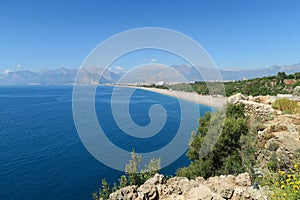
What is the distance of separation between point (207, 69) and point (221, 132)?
13.8ft

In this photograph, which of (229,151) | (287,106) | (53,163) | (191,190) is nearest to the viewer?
(191,190)

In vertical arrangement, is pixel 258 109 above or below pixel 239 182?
above

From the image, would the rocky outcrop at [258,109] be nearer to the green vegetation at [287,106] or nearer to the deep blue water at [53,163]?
the green vegetation at [287,106]

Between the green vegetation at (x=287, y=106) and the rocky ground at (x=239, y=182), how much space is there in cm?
162

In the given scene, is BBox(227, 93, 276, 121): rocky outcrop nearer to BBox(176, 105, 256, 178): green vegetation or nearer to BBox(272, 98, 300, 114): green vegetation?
BBox(272, 98, 300, 114): green vegetation

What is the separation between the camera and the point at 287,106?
11.5 meters

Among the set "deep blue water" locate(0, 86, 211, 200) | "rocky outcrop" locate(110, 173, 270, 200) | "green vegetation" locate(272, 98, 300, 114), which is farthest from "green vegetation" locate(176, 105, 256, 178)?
"deep blue water" locate(0, 86, 211, 200)

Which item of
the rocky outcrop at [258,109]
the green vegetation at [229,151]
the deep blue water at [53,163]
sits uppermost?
the rocky outcrop at [258,109]

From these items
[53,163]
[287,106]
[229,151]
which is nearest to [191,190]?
[229,151]

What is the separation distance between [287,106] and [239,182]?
706 cm

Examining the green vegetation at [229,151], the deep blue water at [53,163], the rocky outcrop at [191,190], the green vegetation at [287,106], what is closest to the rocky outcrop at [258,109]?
the green vegetation at [287,106]

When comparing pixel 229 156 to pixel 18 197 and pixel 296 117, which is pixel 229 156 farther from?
pixel 18 197

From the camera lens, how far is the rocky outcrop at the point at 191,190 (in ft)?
19.4

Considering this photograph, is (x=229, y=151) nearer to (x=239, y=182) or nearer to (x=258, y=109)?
(x=258, y=109)
